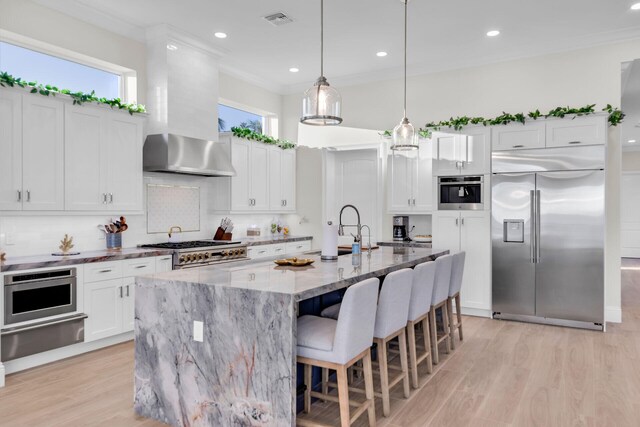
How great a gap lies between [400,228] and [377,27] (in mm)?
2697

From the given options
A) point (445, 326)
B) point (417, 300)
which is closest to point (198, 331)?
point (417, 300)

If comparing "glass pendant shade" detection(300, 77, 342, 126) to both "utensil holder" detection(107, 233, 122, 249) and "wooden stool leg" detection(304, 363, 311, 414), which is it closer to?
"wooden stool leg" detection(304, 363, 311, 414)

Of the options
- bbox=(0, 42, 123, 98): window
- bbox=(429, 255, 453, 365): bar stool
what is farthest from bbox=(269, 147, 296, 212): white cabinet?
bbox=(429, 255, 453, 365): bar stool

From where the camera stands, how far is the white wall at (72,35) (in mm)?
4141

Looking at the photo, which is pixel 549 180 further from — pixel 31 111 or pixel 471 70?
pixel 31 111

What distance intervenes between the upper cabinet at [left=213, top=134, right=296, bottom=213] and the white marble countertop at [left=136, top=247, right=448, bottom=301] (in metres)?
2.59

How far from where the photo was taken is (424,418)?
2.91 m

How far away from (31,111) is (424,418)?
13.0 ft

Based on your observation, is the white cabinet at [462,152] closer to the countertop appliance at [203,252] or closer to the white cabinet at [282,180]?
the white cabinet at [282,180]

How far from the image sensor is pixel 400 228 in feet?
21.2

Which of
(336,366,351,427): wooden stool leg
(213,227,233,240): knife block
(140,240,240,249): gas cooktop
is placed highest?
(213,227,233,240): knife block

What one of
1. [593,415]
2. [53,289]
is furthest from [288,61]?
[593,415]

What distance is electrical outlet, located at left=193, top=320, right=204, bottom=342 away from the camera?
8.60 ft

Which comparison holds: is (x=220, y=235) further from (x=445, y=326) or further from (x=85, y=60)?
(x=445, y=326)
